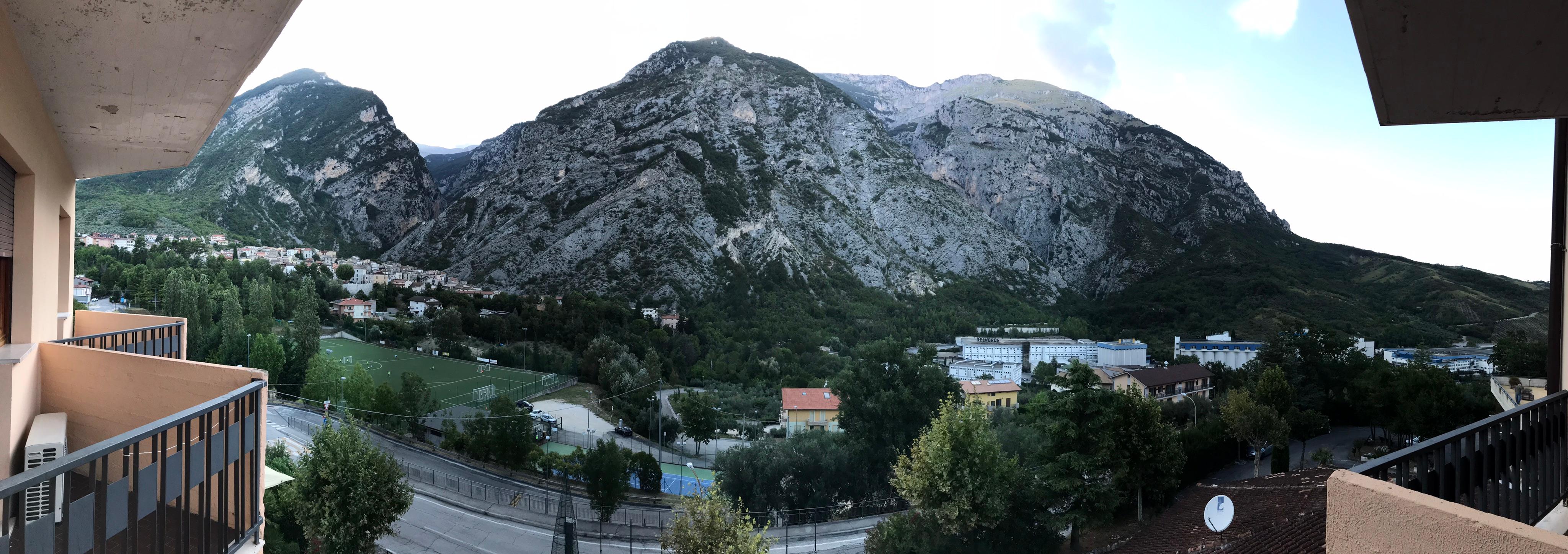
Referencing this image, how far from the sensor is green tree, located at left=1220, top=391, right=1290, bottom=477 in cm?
1803

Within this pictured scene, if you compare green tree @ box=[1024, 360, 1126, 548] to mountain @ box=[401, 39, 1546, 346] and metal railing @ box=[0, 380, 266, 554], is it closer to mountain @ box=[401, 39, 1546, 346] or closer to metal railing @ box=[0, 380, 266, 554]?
metal railing @ box=[0, 380, 266, 554]

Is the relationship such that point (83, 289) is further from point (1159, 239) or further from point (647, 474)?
point (1159, 239)

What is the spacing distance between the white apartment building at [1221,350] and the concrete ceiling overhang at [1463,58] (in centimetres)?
3898

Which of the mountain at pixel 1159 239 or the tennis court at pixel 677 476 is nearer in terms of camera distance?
the tennis court at pixel 677 476

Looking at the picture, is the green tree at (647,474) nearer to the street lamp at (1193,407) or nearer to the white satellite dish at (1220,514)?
the white satellite dish at (1220,514)

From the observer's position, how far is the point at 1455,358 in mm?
29062

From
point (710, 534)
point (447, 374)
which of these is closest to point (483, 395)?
point (447, 374)

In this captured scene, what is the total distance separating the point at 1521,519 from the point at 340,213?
188ft

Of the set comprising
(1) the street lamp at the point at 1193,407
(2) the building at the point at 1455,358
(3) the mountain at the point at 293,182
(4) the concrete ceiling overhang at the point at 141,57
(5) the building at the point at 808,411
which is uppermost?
(3) the mountain at the point at 293,182

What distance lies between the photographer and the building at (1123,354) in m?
37.8

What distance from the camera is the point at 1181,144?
59.3 meters

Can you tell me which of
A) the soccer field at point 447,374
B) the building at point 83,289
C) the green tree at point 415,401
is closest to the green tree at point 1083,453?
the green tree at point 415,401

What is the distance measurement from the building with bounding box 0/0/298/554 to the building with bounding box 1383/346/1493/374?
34310 millimetres

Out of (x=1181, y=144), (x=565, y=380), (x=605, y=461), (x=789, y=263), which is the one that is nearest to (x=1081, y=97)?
(x=1181, y=144)
